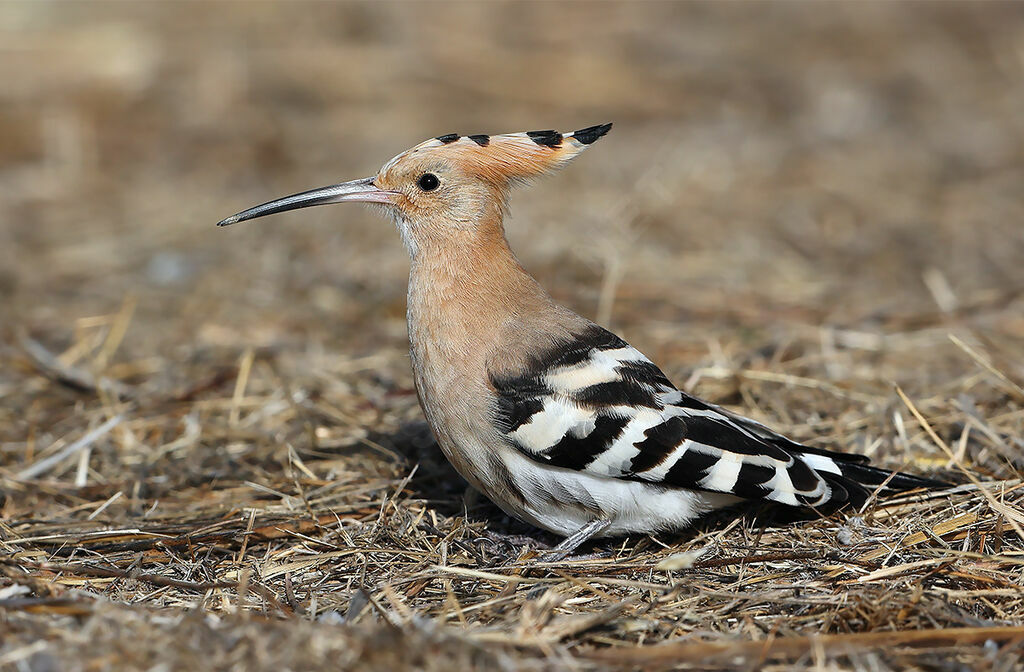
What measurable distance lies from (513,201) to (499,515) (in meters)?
3.34

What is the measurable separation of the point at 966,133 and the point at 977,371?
385 cm

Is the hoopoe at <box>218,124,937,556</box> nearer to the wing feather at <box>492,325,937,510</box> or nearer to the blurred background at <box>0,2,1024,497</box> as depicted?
the wing feather at <box>492,325,937,510</box>

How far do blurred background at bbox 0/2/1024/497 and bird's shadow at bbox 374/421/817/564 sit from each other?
361mm

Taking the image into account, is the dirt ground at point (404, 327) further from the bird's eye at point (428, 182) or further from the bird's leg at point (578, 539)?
the bird's eye at point (428, 182)

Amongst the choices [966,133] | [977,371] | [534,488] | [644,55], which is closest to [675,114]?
[644,55]

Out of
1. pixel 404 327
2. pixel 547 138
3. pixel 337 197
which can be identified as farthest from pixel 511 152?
pixel 404 327

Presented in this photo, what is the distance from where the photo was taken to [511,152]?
2.84m

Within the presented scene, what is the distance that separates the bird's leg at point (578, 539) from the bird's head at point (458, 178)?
0.85m

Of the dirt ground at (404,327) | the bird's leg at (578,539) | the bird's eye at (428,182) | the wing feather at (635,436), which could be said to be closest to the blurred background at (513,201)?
the dirt ground at (404,327)

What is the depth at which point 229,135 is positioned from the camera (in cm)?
700

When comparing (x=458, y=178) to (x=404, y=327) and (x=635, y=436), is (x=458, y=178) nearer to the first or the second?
(x=635, y=436)

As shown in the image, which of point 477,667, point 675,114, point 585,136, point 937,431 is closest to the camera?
point 477,667

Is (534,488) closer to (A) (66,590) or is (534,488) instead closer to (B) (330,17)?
(A) (66,590)

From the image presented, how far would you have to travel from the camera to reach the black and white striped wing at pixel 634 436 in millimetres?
2504
